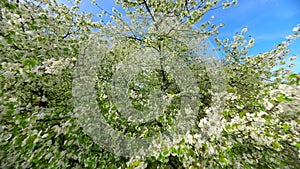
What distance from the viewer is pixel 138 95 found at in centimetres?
662

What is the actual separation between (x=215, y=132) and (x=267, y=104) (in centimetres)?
97

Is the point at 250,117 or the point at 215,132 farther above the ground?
the point at 250,117

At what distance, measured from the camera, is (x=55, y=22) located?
554 cm

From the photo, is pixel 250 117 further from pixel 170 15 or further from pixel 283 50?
pixel 283 50

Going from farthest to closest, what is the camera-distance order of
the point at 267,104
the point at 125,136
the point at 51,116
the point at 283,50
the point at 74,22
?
the point at 283,50 < the point at 74,22 < the point at 125,136 < the point at 51,116 < the point at 267,104

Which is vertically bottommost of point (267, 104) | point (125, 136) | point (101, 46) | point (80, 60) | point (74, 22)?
point (125, 136)

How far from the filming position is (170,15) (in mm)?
7172

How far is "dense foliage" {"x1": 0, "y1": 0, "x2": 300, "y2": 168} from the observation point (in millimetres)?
3090

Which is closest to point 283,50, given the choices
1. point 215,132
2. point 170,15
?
point 170,15

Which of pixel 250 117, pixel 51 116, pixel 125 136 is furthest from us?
pixel 125 136

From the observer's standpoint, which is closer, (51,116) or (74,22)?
(51,116)

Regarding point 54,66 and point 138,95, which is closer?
point 54,66

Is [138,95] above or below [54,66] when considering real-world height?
below

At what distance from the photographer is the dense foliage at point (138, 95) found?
3.09 m
